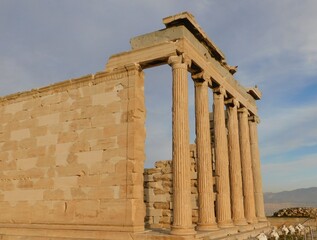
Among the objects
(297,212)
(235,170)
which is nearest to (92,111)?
(235,170)

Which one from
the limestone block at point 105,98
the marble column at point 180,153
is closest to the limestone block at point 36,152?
the limestone block at point 105,98

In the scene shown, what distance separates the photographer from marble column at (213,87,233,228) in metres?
15.9

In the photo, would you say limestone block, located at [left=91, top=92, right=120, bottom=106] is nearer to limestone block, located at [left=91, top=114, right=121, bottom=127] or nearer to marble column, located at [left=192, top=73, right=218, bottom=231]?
limestone block, located at [left=91, top=114, right=121, bottom=127]

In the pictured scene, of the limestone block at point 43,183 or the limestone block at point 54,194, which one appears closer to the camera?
the limestone block at point 54,194

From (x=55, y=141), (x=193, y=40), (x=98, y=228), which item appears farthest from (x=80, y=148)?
(x=193, y=40)

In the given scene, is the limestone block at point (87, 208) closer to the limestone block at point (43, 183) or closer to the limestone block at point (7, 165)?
the limestone block at point (43, 183)

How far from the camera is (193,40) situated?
15.0 meters

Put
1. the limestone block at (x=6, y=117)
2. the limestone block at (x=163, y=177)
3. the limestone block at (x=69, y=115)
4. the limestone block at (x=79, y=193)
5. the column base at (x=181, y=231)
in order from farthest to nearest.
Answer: the limestone block at (x=163, y=177) < the limestone block at (x=6, y=117) < the limestone block at (x=69, y=115) < the limestone block at (x=79, y=193) < the column base at (x=181, y=231)

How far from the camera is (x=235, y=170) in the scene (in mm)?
18297

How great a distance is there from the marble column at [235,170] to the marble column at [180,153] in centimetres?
564

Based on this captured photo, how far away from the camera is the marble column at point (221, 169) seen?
1591 cm

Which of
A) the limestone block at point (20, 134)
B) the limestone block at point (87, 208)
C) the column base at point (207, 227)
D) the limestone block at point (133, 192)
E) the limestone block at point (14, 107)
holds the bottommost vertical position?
the column base at point (207, 227)

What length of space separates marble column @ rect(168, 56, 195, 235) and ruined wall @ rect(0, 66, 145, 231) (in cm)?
141

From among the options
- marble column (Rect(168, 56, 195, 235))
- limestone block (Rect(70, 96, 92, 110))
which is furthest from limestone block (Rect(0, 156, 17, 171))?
marble column (Rect(168, 56, 195, 235))
